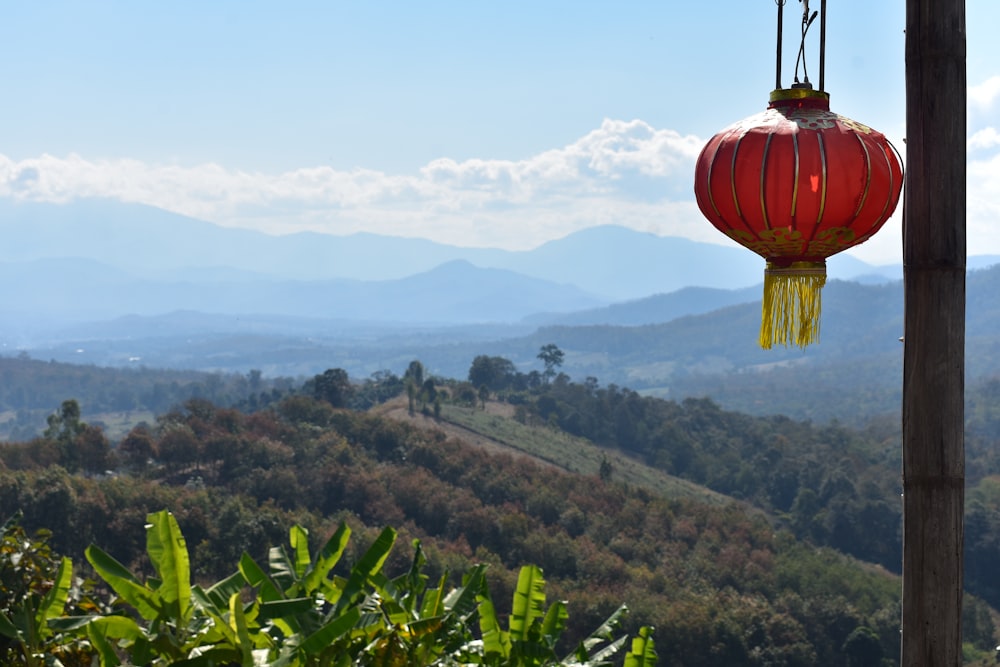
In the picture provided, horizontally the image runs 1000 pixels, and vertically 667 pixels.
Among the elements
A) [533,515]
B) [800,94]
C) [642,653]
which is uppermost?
[800,94]

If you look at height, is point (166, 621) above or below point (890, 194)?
below

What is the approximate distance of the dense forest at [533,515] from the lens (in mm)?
21109

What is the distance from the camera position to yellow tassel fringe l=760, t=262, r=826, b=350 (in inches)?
92.9

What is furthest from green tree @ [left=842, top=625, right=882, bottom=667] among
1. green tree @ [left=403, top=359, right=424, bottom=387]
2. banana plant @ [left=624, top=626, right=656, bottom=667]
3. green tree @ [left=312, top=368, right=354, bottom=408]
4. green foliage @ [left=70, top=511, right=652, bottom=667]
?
green tree @ [left=312, top=368, right=354, bottom=408]

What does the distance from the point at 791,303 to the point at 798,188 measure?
28 centimetres

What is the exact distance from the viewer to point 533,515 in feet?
90.7

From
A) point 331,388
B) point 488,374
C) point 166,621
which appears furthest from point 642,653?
point 488,374

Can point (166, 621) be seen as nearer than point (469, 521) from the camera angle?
Yes

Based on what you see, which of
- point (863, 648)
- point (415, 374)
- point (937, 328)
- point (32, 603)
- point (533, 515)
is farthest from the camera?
point (415, 374)

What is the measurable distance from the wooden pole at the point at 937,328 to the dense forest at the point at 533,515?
688 inches

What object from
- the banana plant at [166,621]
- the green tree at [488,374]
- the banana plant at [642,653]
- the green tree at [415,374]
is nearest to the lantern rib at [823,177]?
the banana plant at [642,653]

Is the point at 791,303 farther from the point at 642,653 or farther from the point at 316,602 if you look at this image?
the point at 316,602

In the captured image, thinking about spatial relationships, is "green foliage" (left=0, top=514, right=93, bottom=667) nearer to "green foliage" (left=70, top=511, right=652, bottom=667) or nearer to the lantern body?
"green foliage" (left=70, top=511, right=652, bottom=667)

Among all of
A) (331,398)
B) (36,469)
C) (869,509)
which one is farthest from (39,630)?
(331,398)
